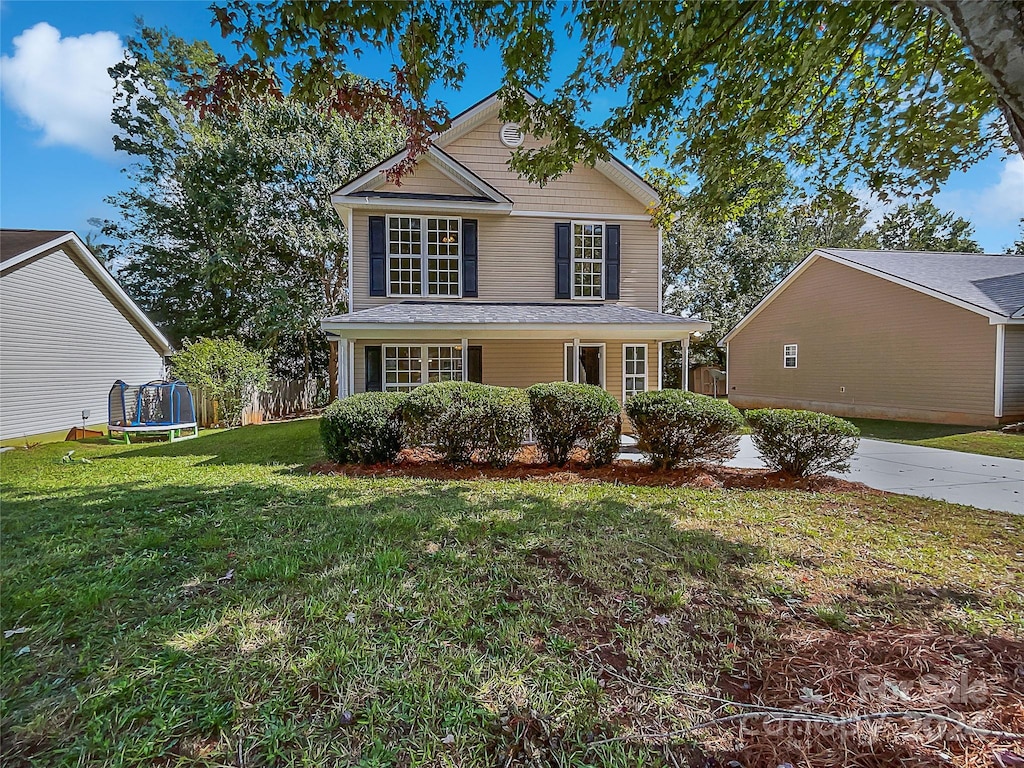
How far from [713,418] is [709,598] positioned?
4166mm

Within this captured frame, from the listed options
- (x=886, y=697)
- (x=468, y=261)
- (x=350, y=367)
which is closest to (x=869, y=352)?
(x=468, y=261)

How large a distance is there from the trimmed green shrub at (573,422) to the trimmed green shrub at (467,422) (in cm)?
27

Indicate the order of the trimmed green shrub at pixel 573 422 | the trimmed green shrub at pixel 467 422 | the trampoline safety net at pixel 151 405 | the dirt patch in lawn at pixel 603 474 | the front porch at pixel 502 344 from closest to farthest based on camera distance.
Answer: the dirt patch in lawn at pixel 603 474
the trimmed green shrub at pixel 467 422
the trimmed green shrub at pixel 573 422
the front porch at pixel 502 344
the trampoline safety net at pixel 151 405

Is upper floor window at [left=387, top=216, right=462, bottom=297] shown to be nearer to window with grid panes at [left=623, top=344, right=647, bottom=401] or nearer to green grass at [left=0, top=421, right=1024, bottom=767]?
window with grid panes at [left=623, top=344, right=647, bottom=401]

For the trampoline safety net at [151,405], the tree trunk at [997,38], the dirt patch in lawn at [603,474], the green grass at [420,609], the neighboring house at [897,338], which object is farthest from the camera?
the neighboring house at [897,338]

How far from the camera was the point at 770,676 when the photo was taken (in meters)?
2.22

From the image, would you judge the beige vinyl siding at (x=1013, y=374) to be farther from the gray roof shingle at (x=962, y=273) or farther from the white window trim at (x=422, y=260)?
the white window trim at (x=422, y=260)

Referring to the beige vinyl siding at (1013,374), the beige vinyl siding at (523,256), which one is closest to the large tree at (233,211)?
the beige vinyl siding at (523,256)

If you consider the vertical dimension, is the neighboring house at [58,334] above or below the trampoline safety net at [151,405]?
above

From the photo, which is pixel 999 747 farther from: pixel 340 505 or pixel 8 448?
pixel 8 448

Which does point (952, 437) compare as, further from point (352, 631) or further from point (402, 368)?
point (352, 631)

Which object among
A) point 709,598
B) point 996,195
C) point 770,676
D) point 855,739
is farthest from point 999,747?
point 996,195

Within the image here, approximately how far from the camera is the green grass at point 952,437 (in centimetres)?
932

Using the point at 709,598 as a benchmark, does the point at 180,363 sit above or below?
above
